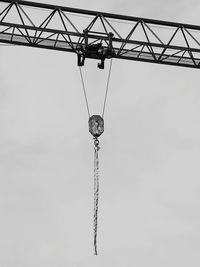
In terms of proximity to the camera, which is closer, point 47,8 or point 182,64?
point 47,8

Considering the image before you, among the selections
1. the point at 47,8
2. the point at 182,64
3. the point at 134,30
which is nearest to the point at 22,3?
the point at 47,8

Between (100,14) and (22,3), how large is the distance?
2.62 m

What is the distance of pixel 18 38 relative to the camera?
24281 millimetres

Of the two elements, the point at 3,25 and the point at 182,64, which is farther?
the point at 182,64

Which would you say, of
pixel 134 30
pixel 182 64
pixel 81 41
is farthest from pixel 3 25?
pixel 182 64

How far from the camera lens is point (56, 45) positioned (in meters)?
24.6

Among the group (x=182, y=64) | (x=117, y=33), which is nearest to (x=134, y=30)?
(x=117, y=33)

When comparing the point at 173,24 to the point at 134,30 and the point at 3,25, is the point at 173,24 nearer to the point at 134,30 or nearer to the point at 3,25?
the point at 134,30

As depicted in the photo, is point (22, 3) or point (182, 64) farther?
point (182, 64)

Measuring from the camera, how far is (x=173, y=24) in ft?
82.0

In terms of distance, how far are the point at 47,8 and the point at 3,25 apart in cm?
156

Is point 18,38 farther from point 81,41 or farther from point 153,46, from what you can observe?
point 153,46

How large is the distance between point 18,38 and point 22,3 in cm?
122

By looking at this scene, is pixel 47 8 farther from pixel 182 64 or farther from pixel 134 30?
pixel 182 64
